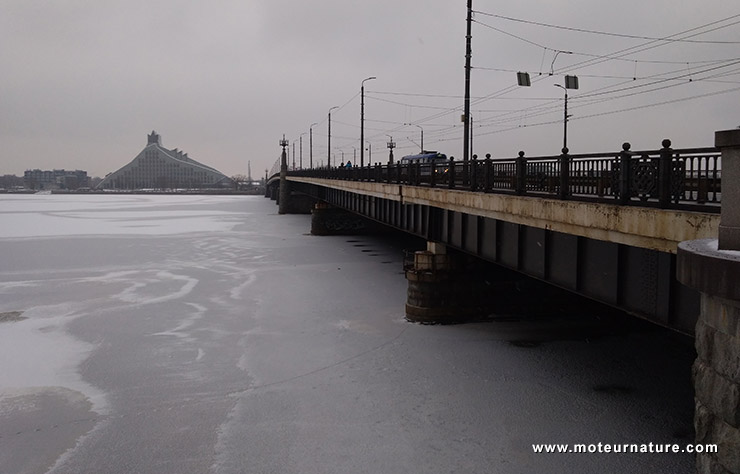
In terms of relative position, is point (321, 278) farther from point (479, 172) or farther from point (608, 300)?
point (608, 300)

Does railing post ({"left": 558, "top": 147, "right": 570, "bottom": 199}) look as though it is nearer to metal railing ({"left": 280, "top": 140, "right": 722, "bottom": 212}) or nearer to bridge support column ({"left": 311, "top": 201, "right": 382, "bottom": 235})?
metal railing ({"left": 280, "top": 140, "right": 722, "bottom": 212})

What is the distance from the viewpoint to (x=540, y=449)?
12141 millimetres

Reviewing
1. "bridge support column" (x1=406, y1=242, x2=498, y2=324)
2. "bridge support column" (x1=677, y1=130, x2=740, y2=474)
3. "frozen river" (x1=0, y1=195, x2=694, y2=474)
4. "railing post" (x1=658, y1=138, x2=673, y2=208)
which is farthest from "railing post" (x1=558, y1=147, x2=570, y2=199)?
"bridge support column" (x1=406, y1=242, x2=498, y2=324)

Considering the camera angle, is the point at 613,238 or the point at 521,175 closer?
the point at 613,238

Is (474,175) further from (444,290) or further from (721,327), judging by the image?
(721,327)

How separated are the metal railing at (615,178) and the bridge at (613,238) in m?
0.03

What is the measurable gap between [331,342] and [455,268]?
6.25m

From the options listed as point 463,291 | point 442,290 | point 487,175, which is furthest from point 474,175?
point 463,291

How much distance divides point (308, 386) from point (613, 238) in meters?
8.17

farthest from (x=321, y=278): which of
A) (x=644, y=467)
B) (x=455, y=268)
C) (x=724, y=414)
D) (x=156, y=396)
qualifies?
(x=724, y=414)

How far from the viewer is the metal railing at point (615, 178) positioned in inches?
396

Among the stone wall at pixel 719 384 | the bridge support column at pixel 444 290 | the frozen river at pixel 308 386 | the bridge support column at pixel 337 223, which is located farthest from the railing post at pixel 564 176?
the bridge support column at pixel 337 223

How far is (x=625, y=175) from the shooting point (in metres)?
11.3

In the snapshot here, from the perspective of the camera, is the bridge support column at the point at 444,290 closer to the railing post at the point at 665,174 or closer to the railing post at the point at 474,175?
the railing post at the point at 474,175
